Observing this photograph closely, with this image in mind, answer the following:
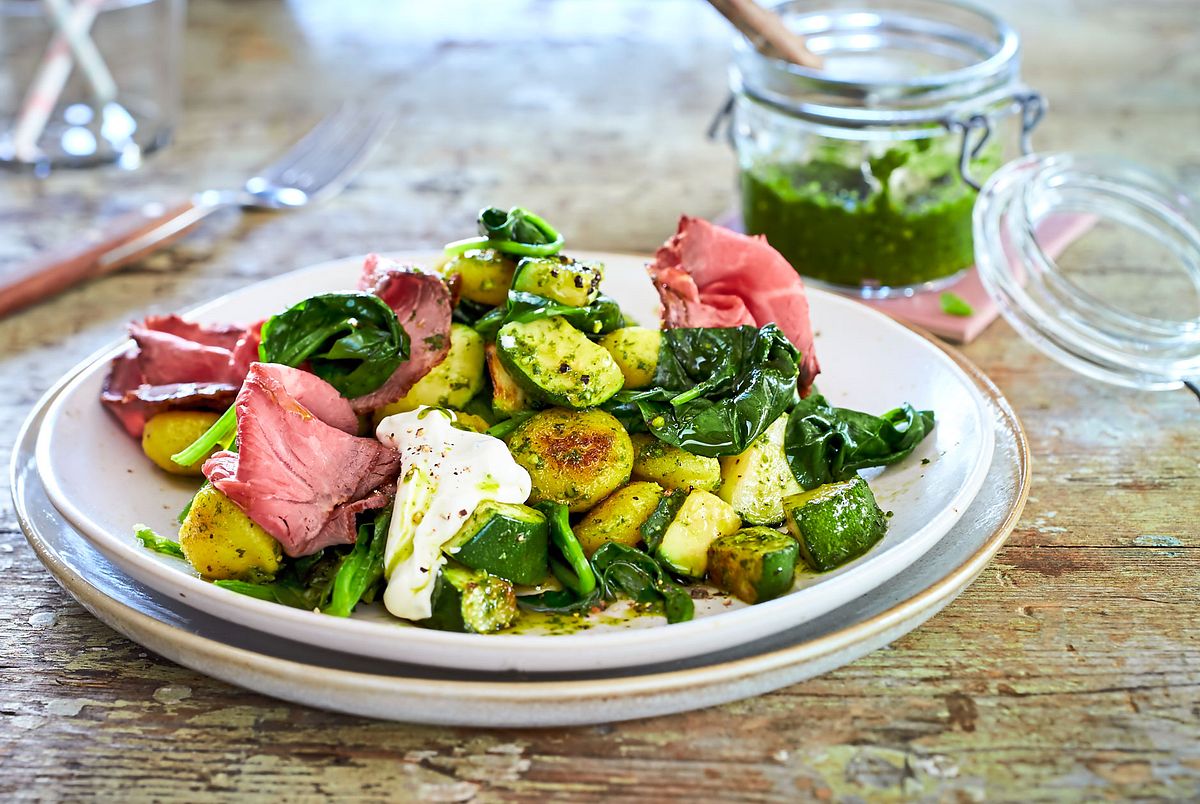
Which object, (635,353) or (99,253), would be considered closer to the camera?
(635,353)

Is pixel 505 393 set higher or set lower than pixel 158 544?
higher

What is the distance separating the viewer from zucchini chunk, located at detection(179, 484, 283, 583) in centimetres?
162

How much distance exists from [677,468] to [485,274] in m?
0.47

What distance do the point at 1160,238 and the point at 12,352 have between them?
2778mm

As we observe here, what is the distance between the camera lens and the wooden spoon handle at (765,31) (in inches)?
106

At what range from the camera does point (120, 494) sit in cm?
187

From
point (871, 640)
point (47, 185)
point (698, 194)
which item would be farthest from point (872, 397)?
point (47, 185)

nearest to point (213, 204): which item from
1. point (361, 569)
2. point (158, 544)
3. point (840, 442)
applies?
point (158, 544)

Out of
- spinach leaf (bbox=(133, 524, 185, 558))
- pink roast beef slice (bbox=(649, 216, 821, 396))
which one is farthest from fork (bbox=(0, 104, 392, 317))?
pink roast beef slice (bbox=(649, 216, 821, 396))

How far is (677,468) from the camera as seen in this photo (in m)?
1.78

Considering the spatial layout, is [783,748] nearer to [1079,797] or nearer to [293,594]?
[1079,797]

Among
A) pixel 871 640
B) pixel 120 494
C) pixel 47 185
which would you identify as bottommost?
pixel 47 185

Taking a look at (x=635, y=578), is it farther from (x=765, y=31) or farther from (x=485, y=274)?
(x=765, y=31)

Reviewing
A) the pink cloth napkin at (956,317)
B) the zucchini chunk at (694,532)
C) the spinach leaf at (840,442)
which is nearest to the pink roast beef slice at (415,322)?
the zucchini chunk at (694,532)
